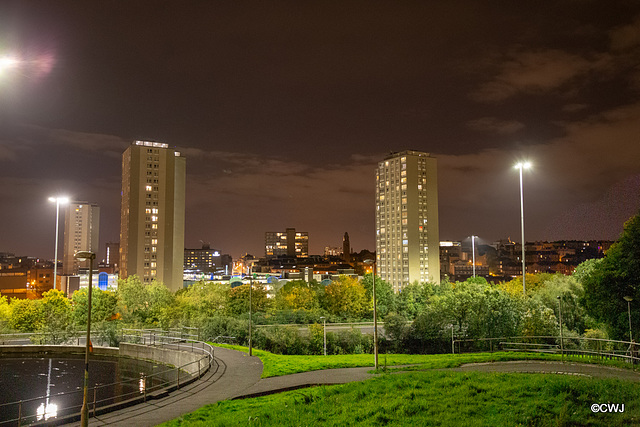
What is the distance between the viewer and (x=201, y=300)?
64.5 meters

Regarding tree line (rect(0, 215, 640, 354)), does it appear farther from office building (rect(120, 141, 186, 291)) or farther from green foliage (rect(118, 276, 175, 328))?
office building (rect(120, 141, 186, 291))

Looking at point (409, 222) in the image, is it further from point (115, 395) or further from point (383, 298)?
point (115, 395)

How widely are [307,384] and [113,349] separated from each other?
26.9 m

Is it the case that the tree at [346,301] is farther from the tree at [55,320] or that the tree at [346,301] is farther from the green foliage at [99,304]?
the tree at [55,320]

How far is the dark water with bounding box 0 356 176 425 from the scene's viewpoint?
25.1m

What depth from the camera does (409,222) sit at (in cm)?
14838

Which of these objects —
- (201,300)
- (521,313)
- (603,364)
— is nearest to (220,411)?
(603,364)

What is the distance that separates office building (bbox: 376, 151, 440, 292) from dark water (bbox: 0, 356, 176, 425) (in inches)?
4479

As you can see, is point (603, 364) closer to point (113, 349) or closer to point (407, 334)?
point (407, 334)

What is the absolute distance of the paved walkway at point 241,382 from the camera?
58.6ft

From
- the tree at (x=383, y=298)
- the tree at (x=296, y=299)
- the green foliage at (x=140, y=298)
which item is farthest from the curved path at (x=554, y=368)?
the green foliage at (x=140, y=298)

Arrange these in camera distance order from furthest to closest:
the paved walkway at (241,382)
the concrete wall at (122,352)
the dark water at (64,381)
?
the concrete wall at (122,352) < the dark water at (64,381) < the paved walkway at (241,382)

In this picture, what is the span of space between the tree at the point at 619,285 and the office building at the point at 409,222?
10843 cm

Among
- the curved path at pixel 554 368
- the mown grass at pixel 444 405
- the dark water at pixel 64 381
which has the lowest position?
the dark water at pixel 64 381
